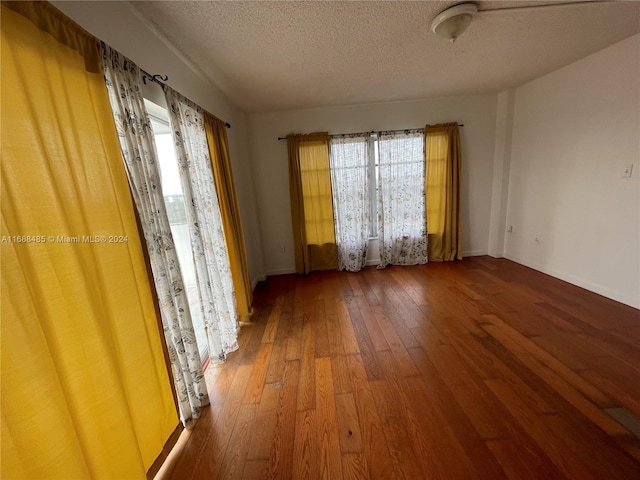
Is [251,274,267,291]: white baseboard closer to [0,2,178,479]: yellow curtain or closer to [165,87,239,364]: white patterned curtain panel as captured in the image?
[165,87,239,364]: white patterned curtain panel

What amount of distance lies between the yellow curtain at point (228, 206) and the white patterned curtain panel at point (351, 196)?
63.6 inches

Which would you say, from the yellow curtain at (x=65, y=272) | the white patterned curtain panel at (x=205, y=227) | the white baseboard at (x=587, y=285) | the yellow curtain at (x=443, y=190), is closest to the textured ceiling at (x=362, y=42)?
the white patterned curtain panel at (x=205, y=227)

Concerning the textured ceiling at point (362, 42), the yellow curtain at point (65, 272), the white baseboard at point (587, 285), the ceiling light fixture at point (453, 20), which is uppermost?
the textured ceiling at point (362, 42)

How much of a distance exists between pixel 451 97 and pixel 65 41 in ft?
13.3

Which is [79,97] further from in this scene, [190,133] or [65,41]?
[190,133]

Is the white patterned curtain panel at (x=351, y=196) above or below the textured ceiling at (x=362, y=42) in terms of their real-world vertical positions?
below

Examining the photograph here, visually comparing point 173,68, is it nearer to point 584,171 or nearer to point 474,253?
point 584,171

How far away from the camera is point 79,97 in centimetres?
90

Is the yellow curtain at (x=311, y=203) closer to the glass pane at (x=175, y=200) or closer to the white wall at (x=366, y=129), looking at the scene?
the white wall at (x=366, y=129)

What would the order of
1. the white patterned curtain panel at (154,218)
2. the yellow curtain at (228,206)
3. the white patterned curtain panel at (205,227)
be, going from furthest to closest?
the yellow curtain at (228,206)
the white patterned curtain panel at (205,227)
the white patterned curtain panel at (154,218)

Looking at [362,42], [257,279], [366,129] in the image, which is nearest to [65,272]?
[362,42]

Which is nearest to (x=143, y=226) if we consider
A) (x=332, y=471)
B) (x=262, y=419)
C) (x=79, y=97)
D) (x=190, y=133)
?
(x=79, y=97)

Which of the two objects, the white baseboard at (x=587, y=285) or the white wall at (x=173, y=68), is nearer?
the white wall at (x=173, y=68)

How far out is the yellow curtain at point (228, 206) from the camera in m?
2.19
